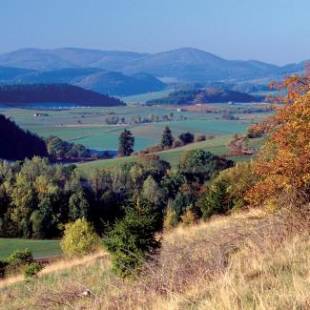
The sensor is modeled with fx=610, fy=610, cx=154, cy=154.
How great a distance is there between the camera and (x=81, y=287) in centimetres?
891

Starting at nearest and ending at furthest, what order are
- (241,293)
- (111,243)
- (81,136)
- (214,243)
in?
(241,293)
(214,243)
(111,243)
(81,136)

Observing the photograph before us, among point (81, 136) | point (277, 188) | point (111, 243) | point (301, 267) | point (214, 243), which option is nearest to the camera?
point (301, 267)

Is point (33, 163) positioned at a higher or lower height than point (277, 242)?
lower

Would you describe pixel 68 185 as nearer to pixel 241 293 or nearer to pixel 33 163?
pixel 33 163

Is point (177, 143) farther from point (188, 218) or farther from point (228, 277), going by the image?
point (228, 277)

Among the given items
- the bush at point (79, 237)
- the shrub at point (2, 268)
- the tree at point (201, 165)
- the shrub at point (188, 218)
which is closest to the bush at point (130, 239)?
the shrub at point (2, 268)

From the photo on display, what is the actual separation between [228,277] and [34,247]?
5375 centimetres

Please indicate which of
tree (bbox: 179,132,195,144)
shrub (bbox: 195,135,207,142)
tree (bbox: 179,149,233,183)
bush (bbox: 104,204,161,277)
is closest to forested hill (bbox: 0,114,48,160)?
tree (bbox: 179,132,195,144)

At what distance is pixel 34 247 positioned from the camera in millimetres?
58438

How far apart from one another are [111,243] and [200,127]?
542 ft

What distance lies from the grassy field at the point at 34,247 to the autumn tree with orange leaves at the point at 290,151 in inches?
1552

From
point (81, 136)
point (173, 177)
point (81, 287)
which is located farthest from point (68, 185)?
point (81, 136)

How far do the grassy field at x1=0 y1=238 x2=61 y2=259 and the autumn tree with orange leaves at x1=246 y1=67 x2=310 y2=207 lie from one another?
39.4 m

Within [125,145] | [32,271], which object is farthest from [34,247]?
[125,145]
